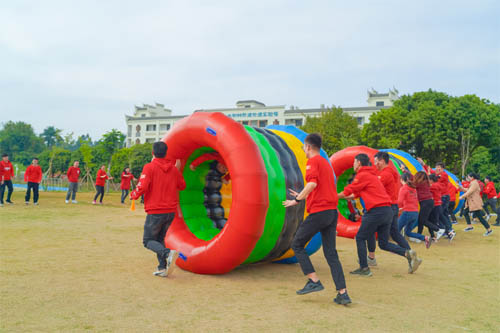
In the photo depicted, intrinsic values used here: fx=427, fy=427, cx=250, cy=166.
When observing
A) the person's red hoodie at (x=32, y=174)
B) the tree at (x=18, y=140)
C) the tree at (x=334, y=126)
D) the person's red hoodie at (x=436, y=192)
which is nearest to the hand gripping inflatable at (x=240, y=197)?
the person's red hoodie at (x=436, y=192)

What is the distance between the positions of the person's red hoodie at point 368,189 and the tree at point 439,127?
26.5m

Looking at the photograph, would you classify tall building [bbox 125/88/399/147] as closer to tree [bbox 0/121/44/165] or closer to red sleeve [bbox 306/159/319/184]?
tree [bbox 0/121/44/165]

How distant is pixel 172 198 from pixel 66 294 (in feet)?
6.09

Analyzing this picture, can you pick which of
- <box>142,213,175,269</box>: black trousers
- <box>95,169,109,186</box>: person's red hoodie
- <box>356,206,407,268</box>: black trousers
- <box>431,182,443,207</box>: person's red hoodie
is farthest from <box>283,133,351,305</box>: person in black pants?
<box>95,169,109,186</box>: person's red hoodie

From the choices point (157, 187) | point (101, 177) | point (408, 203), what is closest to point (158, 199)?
point (157, 187)

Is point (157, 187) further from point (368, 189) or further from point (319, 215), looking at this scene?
point (368, 189)

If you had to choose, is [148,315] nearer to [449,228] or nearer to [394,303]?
[394,303]

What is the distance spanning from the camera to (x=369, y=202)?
664 cm

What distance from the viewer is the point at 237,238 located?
5.94m

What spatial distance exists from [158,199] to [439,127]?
29.8 m

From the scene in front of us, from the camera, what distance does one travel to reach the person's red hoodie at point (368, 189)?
6461 millimetres

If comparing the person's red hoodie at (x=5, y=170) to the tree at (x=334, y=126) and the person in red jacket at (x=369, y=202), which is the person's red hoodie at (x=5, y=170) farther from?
the tree at (x=334, y=126)

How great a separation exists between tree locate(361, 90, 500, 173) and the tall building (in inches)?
926

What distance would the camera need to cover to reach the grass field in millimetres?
4262
